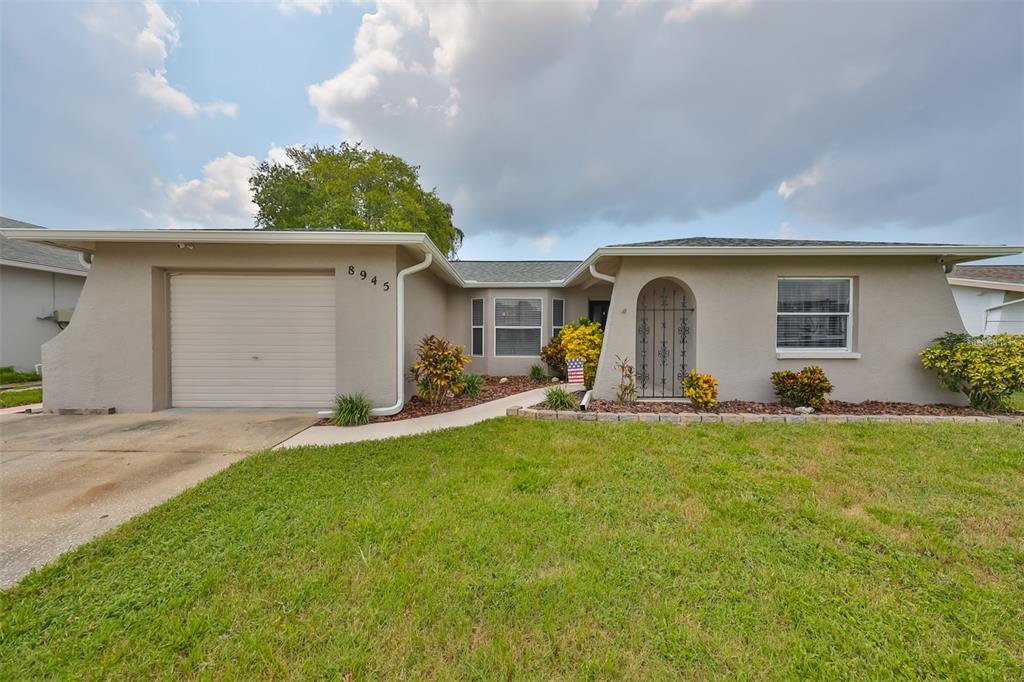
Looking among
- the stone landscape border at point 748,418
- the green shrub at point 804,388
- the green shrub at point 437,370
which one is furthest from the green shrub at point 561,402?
the green shrub at point 804,388

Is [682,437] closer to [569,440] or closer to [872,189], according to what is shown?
[569,440]

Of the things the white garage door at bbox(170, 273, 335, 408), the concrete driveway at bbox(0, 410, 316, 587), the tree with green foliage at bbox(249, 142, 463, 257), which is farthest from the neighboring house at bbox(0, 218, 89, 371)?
the tree with green foliage at bbox(249, 142, 463, 257)

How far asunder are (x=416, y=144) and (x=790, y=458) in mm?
14032

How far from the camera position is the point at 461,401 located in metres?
7.07

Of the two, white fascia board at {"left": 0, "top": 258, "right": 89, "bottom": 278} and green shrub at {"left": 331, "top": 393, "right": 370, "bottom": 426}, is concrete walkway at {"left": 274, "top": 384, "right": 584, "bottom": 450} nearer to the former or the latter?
A: green shrub at {"left": 331, "top": 393, "right": 370, "bottom": 426}

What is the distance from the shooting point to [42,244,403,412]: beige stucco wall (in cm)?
605

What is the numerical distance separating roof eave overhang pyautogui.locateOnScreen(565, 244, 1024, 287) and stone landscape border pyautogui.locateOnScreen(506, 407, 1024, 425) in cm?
265

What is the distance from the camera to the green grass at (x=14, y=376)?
915 cm

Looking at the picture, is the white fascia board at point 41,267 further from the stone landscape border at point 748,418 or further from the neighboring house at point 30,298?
the stone landscape border at point 748,418

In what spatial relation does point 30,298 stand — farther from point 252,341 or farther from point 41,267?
point 252,341

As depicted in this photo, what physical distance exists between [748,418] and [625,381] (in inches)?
76.1

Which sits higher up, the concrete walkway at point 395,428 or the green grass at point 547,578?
the concrete walkway at point 395,428

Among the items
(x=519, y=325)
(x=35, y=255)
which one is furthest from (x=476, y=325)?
(x=35, y=255)

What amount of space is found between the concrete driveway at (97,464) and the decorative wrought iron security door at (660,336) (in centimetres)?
661
